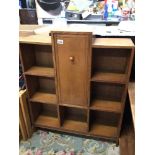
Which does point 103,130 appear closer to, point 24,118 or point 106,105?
point 106,105

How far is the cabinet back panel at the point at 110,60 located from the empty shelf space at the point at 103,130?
0.66 metres

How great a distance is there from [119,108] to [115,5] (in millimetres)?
1843

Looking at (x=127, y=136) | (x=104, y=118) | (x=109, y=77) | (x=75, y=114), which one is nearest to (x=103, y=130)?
(x=104, y=118)

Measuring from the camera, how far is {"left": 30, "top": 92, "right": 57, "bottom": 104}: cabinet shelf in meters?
1.89

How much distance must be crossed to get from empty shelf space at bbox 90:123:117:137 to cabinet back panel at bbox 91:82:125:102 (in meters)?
0.34

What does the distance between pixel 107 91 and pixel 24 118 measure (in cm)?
93

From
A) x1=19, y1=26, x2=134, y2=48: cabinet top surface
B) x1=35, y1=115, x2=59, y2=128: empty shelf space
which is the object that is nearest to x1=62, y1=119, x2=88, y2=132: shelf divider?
x1=35, y1=115, x2=59, y2=128: empty shelf space

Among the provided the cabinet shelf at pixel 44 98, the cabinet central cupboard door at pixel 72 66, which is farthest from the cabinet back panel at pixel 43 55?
the cabinet shelf at pixel 44 98

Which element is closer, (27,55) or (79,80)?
(79,80)

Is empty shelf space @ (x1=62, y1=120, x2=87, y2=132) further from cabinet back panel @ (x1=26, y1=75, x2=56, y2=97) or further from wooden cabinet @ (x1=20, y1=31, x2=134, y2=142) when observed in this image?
cabinet back panel @ (x1=26, y1=75, x2=56, y2=97)

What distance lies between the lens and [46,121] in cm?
207

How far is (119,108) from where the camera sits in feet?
5.72

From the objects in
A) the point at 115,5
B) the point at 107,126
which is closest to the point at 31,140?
the point at 107,126
